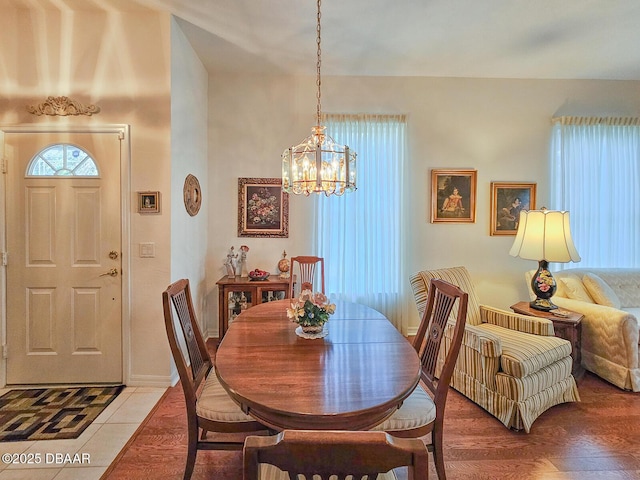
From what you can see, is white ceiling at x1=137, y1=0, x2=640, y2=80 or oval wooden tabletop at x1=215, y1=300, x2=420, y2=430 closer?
oval wooden tabletop at x1=215, y1=300, x2=420, y2=430

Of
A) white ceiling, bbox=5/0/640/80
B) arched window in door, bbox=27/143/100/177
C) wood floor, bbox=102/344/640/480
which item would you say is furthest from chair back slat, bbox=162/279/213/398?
white ceiling, bbox=5/0/640/80

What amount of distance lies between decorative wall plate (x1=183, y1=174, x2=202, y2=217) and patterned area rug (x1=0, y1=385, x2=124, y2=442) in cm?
165

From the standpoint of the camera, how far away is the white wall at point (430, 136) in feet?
12.0

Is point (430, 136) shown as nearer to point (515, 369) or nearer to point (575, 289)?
point (575, 289)

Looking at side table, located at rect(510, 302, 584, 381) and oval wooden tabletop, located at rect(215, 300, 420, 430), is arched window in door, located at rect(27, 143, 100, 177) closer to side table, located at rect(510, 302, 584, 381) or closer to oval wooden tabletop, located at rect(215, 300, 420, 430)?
oval wooden tabletop, located at rect(215, 300, 420, 430)

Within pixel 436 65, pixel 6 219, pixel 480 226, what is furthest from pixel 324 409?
pixel 436 65

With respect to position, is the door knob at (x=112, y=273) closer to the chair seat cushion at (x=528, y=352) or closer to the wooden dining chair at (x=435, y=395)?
the wooden dining chair at (x=435, y=395)

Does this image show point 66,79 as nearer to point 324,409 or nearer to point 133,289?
point 133,289

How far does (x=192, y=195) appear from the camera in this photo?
3090 millimetres

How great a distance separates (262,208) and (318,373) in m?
2.64

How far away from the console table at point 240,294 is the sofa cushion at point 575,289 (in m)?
2.83

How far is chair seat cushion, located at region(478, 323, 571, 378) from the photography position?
2.08 m

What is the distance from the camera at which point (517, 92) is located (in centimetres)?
373

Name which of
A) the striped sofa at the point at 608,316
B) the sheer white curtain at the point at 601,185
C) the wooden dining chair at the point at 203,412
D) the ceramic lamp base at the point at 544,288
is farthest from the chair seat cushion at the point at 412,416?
the sheer white curtain at the point at 601,185
